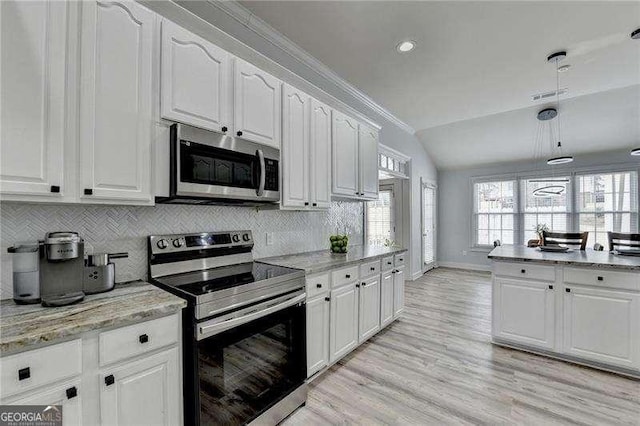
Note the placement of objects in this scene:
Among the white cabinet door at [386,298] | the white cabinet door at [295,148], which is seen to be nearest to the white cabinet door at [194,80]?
the white cabinet door at [295,148]

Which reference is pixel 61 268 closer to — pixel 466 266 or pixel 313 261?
pixel 313 261

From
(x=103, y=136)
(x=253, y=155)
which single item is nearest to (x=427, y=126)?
(x=253, y=155)

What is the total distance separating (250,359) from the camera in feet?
5.69

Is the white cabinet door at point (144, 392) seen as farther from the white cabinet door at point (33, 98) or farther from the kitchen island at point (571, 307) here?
the kitchen island at point (571, 307)

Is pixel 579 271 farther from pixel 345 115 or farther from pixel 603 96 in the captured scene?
pixel 603 96

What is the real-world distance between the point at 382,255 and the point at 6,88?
2.93m

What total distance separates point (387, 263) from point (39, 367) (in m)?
2.85

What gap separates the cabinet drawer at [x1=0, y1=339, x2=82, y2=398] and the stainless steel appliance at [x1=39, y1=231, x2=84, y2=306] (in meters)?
0.30

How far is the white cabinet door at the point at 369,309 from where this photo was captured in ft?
9.25

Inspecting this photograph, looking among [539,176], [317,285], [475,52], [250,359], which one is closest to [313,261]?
[317,285]

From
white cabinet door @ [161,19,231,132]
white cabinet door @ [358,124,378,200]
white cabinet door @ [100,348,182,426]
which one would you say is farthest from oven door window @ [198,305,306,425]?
white cabinet door @ [358,124,378,200]

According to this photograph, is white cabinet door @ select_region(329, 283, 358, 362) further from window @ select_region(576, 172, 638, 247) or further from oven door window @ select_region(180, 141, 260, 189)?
window @ select_region(576, 172, 638, 247)

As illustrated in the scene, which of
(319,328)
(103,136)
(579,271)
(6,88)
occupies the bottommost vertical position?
(319,328)

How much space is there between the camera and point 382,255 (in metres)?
3.08
